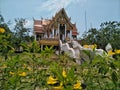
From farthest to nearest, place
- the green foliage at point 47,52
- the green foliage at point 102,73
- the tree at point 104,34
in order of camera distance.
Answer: the tree at point 104,34, the green foliage at point 47,52, the green foliage at point 102,73

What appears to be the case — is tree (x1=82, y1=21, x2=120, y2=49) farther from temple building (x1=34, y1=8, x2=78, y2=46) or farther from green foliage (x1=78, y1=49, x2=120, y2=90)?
green foliage (x1=78, y1=49, x2=120, y2=90)

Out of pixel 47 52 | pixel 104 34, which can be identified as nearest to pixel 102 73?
pixel 47 52

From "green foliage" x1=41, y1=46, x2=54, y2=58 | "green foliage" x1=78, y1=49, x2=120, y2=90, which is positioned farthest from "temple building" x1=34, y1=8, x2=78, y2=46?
"green foliage" x1=78, y1=49, x2=120, y2=90

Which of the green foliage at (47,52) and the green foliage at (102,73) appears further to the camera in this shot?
the green foliage at (47,52)

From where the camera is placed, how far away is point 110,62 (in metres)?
1.07

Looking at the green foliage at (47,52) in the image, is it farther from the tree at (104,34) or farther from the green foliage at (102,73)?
the tree at (104,34)

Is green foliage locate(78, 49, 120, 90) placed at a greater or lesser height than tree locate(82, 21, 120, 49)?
lesser

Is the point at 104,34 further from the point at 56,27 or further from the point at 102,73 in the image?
the point at 102,73

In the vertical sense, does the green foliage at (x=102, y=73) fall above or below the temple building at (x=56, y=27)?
below

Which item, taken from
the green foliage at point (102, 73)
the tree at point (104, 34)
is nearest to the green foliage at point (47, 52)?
the green foliage at point (102, 73)

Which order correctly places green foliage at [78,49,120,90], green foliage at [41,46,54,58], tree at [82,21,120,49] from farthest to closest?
tree at [82,21,120,49], green foliage at [41,46,54,58], green foliage at [78,49,120,90]

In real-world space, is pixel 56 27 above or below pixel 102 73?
above

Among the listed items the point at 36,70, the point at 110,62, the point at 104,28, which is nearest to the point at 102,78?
the point at 110,62

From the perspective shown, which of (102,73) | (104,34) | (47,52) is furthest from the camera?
(104,34)
